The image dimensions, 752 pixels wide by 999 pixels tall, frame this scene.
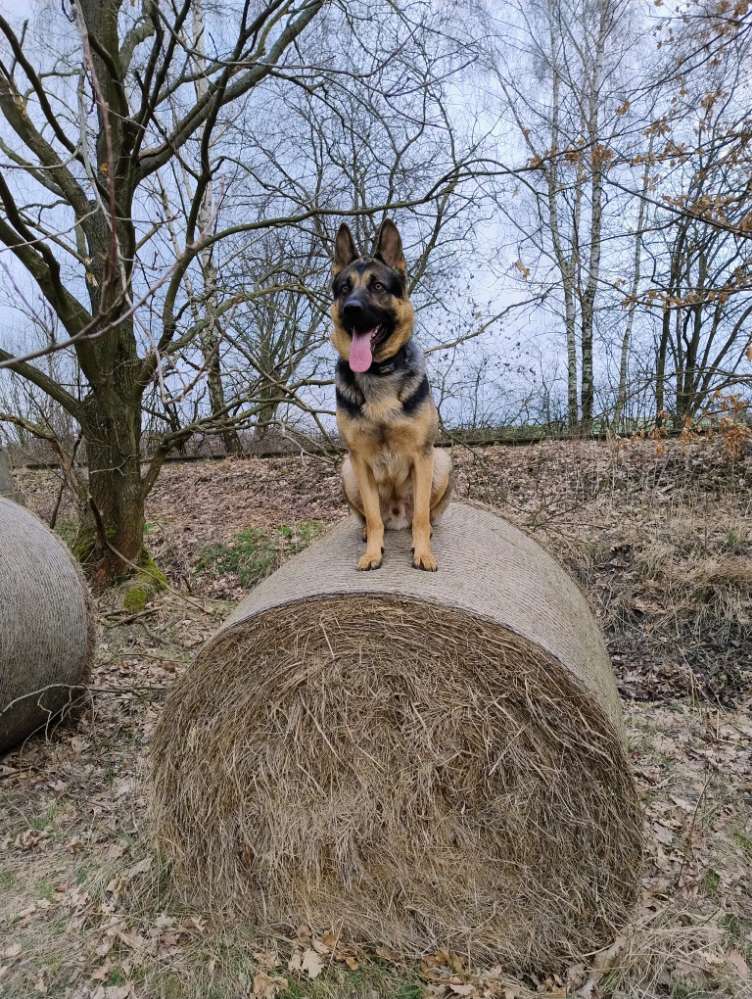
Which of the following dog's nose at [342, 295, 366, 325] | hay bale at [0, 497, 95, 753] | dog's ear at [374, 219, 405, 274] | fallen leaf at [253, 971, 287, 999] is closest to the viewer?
fallen leaf at [253, 971, 287, 999]

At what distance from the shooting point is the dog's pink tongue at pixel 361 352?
10.6 ft

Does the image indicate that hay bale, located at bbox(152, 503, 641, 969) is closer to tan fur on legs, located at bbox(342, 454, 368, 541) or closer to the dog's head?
tan fur on legs, located at bbox(342, 454, 368, 541)

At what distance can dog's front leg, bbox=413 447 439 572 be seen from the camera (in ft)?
11.1

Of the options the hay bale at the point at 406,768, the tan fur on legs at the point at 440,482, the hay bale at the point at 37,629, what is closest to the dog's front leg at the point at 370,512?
the hay bale at the point at 406,768

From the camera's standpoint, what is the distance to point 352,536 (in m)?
4.00

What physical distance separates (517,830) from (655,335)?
11.2 metres

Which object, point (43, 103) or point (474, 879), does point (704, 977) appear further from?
Result: point (43, 103)

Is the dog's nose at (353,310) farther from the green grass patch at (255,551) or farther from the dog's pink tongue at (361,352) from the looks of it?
the green grass patch at (255,551)

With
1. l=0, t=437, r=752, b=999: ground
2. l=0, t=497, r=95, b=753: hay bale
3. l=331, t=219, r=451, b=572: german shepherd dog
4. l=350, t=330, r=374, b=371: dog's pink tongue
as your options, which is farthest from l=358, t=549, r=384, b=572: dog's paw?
l=0, t=497, r=95, b=753: hay bale

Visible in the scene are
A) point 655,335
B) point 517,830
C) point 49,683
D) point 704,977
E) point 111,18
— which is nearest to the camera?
point 704,977

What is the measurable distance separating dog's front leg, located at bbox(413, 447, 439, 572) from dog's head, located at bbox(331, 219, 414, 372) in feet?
1.87

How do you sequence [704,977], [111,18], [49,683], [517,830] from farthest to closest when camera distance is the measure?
[111,18], [49,683], [517,830], [704,977]

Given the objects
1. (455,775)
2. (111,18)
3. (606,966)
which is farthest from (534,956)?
(111,18)

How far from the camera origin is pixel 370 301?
3.23m
